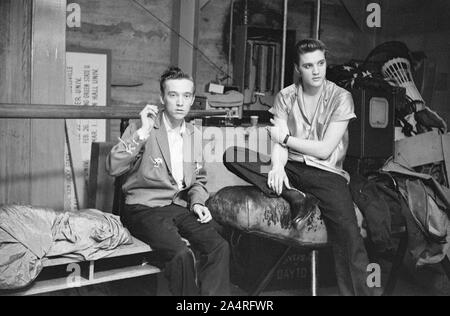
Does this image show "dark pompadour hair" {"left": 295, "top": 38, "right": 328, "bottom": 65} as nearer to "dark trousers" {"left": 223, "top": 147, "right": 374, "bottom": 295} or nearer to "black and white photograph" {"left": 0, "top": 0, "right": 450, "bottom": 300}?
"black and white photograph" {"left": 0, "top": 0, "right": 450, "bottom": 300}

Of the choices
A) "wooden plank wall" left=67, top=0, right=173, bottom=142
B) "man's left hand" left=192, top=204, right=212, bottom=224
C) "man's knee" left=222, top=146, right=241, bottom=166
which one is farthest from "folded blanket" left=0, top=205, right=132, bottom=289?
"wooden plank wall" left=67, top=0, right=173, bottom=142

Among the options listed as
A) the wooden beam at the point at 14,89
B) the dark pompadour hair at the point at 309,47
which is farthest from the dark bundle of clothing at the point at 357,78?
the wooden beam at the point at 14,89

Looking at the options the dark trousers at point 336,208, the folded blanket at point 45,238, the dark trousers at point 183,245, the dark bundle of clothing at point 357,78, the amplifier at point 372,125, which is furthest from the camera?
the dark bundle of clothing at point 357,78

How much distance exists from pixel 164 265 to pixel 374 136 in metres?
1.15

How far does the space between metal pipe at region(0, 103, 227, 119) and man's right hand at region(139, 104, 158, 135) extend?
0.75ft

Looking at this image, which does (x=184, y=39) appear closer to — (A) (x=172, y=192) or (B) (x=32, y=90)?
(B) (x=32, y=90)

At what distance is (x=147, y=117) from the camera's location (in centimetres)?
203

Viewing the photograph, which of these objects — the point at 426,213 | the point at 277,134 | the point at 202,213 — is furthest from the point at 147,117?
the point at 426,213

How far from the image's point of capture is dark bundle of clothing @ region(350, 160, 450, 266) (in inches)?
88.9

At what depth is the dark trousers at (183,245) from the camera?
2002mm

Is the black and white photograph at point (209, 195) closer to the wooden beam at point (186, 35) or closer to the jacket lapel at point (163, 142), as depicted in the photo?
the jacket lapel at point (163, 142)

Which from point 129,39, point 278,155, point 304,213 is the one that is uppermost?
point 129,39

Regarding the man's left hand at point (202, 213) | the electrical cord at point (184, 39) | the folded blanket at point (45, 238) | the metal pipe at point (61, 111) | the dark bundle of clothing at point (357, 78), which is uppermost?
the electrical cord at point (184, 39)

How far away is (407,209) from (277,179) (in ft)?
2.07
